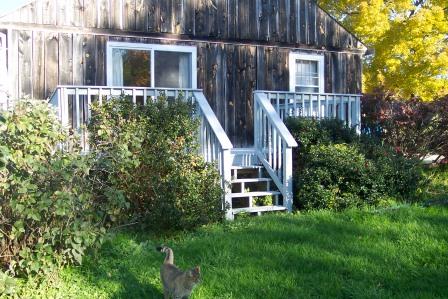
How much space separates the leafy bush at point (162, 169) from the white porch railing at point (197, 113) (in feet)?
1.16

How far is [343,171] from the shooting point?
9484mm

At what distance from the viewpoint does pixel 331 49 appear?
13.8 m

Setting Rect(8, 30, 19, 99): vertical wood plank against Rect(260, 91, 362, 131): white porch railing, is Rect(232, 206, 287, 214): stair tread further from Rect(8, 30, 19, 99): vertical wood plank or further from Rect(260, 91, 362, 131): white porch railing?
Rect(8, 30, 19, 99): vertical wood plank

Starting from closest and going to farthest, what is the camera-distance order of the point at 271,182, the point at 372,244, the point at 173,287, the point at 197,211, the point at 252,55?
the point at 173,287 → the point at 372,244 → the point at 197,211 → the point at 271,182 → the point at 252,55

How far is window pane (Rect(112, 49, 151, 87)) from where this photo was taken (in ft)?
37.5

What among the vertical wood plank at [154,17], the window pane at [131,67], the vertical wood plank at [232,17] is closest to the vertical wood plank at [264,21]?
the vertical wood plank at [232,17]

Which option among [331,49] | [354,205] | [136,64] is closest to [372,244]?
[354,205]

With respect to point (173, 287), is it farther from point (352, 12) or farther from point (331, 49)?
point (352, 12)

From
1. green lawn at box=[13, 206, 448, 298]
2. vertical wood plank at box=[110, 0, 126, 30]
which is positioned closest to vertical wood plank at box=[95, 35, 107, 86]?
vertical wood plank at box=[110, 0, 126, 30]

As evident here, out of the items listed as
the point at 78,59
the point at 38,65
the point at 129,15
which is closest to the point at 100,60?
the point at 78,59

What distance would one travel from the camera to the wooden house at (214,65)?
10000 millimetres

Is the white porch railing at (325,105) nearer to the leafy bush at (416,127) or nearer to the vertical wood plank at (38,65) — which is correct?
the leafy bush at (416,127)

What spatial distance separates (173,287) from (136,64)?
7189 mm

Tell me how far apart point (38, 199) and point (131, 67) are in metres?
6.32
